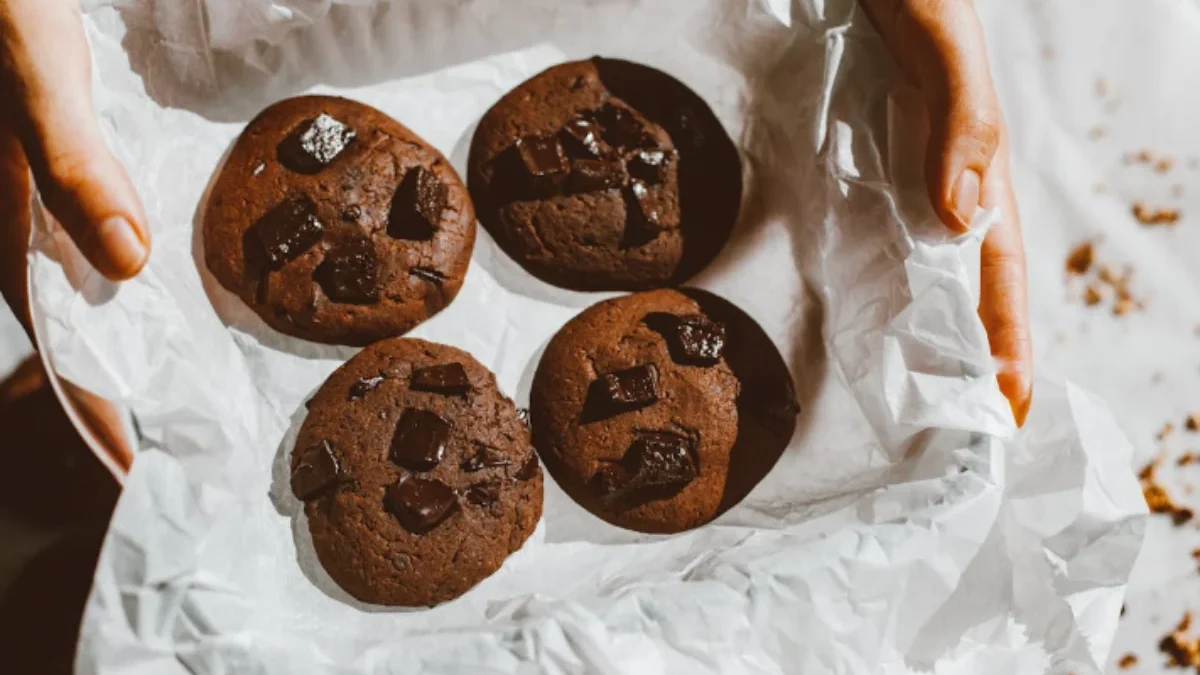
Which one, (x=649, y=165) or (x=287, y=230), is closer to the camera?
(x=287, y=230)

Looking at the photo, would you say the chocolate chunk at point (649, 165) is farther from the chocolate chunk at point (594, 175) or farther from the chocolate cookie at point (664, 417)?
the chocolate cookie at point (664, 417)

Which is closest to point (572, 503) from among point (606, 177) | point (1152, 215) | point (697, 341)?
point (697, 341)

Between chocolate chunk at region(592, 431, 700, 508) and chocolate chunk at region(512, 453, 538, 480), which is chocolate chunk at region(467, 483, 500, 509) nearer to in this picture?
chocolate chunk at region(512, 453, 538, 480)

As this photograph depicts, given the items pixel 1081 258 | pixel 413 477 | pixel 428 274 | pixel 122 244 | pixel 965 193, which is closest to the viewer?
pixel 122 244

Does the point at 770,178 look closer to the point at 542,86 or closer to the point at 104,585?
the point at 542,86

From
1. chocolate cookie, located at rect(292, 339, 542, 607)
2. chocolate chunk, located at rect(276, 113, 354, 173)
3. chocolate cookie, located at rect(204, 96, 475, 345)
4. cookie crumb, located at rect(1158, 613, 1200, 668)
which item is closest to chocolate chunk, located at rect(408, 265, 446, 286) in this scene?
chocolate cookie, located at rect(204, 96, 475, 345)

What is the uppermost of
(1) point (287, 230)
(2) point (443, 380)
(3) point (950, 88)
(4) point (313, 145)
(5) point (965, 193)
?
(3) point (950, 88)

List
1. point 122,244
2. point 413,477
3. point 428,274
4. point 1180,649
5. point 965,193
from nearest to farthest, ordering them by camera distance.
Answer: point 122,244 → point 965,193 → point 413,477 → point 428,274 → point 1180,649

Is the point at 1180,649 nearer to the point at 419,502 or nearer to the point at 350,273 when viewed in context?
the point at 419,502
